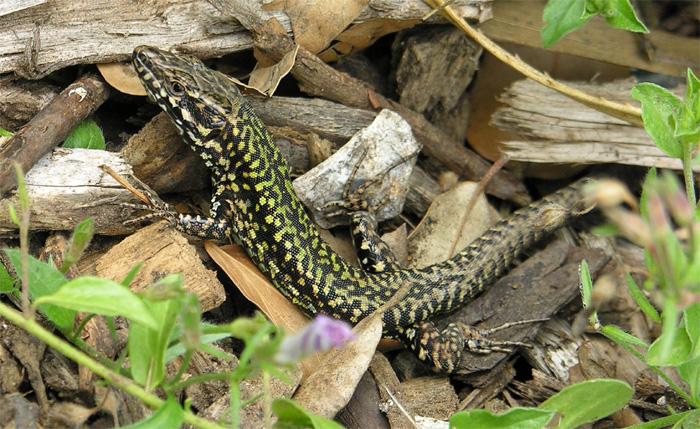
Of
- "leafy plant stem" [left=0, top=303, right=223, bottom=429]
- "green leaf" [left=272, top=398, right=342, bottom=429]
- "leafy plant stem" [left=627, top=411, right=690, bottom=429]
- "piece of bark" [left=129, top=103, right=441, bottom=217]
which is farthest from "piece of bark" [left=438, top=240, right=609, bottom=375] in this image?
"leafy plant stem" [left=0, top=303, right=223, bottom=429]

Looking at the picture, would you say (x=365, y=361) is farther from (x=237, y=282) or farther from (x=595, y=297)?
(x=595, y=297)

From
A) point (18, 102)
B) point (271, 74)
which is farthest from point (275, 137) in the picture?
point (18, 102)

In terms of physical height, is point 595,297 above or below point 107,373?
above

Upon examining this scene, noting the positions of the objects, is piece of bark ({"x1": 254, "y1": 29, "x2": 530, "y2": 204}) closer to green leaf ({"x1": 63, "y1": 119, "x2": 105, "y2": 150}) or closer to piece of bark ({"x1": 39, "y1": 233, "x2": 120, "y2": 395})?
green leaf ({"x1": 63, "y1": 119, "x2": 105, "y2": 150})

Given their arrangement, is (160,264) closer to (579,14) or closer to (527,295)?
(527,295)

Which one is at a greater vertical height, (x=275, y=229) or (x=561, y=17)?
(x=561, y=17)

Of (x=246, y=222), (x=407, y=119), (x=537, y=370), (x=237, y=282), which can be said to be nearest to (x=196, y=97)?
(x=246, y=222)
